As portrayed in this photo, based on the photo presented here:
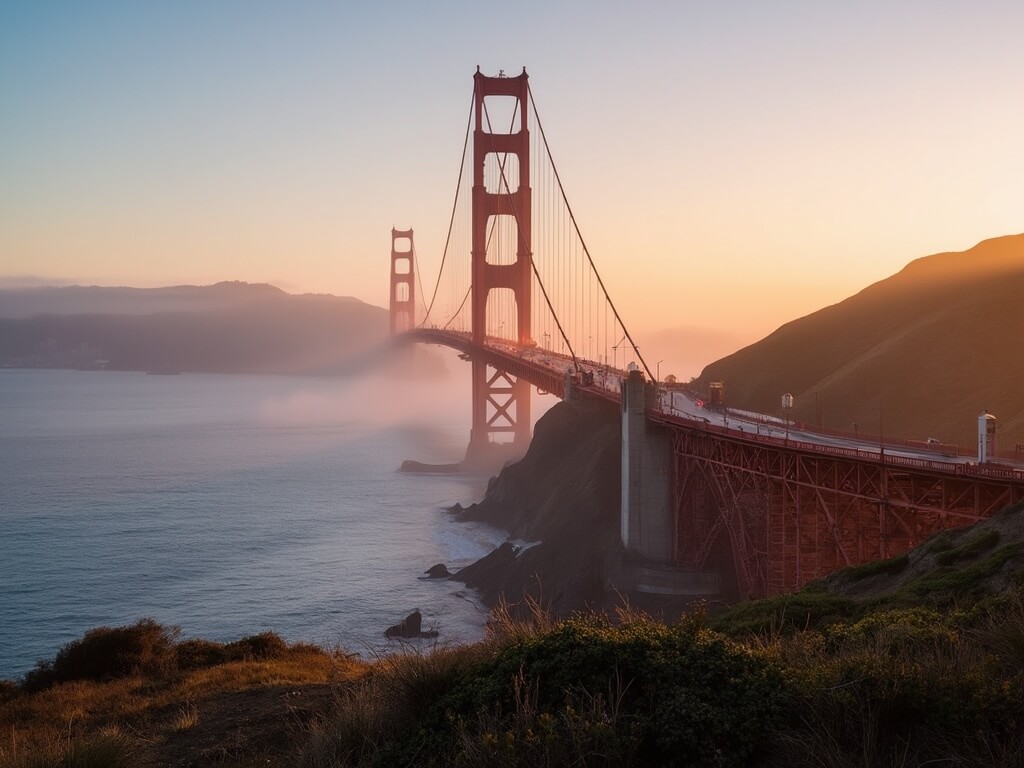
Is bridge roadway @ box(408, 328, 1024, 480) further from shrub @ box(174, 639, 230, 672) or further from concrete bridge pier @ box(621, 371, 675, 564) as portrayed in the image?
shrub @ box(174, 639, 230, 672)

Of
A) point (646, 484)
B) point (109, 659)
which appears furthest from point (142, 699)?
point (646, 484)

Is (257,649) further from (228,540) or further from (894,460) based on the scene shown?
(228,540)

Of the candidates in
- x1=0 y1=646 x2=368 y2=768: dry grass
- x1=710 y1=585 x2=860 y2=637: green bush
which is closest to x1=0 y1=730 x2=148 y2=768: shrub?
x1=0 y1=646 x2=368 y2=768: dry grass

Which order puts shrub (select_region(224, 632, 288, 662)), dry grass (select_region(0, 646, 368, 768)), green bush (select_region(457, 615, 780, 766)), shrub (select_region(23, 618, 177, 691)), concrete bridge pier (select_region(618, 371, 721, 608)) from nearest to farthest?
1. green bush (select_region(457, 615, 780, 766))
2. dry grass (select_region(0, 646, 368, 768))
3. shrub (select_region(23, 618, 177, 691))
4. shrub (select_region(224, 632, 288, 662))
5. concrete bridge pier (select_region(618, 371, 721, 608))

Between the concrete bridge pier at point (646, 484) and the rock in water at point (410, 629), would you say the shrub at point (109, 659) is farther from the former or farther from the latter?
the concrete bridge pier at point (646, 484)

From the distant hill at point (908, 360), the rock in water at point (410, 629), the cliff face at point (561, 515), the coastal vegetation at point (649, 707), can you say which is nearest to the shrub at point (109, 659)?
the coastal vegetation at point (649, 707)
